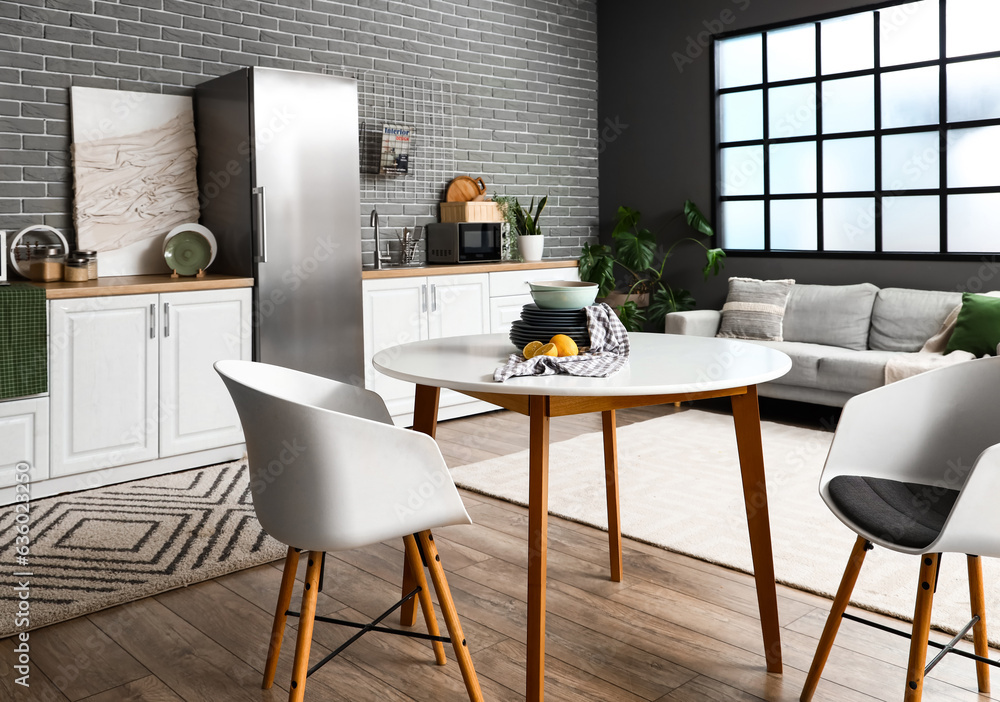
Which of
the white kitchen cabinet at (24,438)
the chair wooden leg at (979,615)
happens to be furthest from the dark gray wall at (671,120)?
the white kitchen cabinet at (24,438)

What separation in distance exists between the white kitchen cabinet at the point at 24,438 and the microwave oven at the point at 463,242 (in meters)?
2.51

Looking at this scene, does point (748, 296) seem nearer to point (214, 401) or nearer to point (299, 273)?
point (299, 273)

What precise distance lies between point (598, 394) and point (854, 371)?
10.3ft

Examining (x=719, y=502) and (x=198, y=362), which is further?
(x=198, y=362)

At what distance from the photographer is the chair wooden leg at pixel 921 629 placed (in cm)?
158

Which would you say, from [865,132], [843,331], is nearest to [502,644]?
[843,331]

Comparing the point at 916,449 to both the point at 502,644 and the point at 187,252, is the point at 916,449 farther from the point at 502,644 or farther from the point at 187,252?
the point at 187,252

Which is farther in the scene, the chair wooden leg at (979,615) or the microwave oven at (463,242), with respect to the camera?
the microwave oven at (463,242)

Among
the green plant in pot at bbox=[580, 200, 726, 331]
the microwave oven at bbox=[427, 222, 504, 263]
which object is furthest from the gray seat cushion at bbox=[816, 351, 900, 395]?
the microwave oven at bbox=[427, 222, 504, 263]

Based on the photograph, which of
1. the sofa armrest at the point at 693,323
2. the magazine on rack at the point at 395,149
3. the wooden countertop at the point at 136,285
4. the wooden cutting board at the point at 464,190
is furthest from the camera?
the wooden cutting board at the point at 464,190

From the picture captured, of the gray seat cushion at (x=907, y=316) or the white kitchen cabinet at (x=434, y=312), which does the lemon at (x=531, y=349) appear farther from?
the gray seat cushion at (x=907, y=316)

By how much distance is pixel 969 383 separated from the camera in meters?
1.89

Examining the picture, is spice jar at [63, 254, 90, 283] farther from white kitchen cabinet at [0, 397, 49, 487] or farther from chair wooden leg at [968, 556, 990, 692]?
chair wooden leg at [968, 556, 990, 692]

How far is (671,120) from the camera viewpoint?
6156mm
